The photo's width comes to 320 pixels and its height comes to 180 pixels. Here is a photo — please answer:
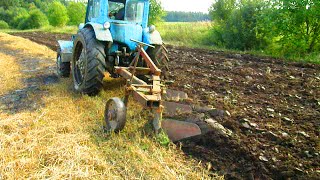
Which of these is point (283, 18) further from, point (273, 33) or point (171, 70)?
point (171, 70)

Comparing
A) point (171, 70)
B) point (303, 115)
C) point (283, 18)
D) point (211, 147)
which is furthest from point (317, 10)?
point (211, 147)

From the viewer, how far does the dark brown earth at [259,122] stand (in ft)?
10.1

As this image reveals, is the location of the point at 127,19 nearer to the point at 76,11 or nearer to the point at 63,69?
the point at 63,69

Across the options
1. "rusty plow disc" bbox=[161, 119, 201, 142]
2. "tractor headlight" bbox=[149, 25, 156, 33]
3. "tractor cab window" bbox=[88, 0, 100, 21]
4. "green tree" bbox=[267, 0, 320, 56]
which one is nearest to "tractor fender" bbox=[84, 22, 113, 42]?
"tractor cab window" bbox=[88, 0, 100, 21]

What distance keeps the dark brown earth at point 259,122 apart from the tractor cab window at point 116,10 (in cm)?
176

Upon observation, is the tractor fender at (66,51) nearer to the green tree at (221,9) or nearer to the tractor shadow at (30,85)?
the tractor shadow at (30,85)

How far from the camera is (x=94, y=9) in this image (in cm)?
592

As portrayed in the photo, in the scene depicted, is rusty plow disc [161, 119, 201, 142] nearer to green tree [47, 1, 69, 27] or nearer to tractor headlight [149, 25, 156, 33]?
tractor headlight [149, 25, 156, 33]

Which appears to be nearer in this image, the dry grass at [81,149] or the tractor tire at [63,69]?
the dry grass at [81,149]

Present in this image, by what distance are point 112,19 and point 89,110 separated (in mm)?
1900

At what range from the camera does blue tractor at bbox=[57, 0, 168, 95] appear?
504cm

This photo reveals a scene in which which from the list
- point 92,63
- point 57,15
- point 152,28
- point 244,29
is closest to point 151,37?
point 152,28

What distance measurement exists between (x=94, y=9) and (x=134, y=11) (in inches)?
32.3

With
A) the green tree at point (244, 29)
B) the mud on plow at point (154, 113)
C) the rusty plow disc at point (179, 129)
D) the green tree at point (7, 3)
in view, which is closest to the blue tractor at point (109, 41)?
the mud on plow at point (154, 113)
